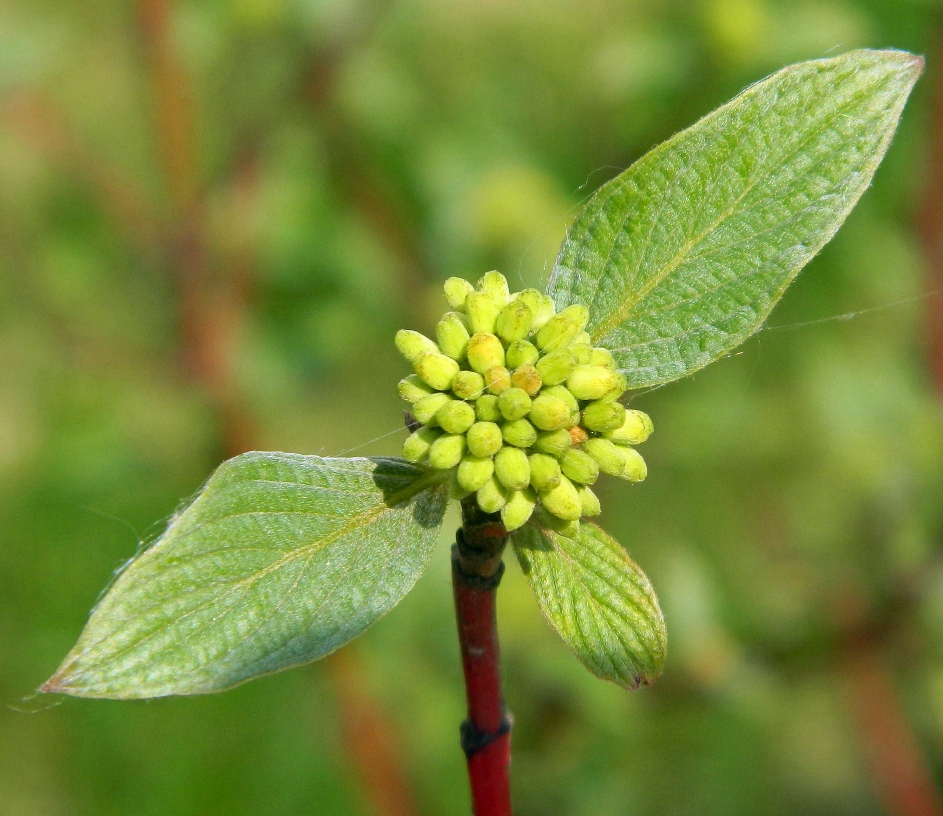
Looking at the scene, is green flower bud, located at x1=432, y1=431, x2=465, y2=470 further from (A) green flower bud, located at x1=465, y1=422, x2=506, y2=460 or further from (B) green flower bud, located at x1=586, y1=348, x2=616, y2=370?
(B) green flower bud, located at x1=586, y1=348, x2=616, y2=370

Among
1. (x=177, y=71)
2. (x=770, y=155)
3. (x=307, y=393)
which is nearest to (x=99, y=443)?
(x=307, y=393)

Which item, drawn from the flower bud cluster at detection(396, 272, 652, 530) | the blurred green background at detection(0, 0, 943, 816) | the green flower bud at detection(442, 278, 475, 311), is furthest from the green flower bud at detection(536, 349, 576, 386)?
the blurred green background at detection(0, 0, 943, 816)

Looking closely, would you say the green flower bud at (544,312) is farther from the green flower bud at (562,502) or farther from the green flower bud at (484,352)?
the green flower bud at (562,502)

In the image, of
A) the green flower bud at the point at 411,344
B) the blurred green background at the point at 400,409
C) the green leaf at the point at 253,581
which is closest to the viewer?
the green leaf at the point at 253,581

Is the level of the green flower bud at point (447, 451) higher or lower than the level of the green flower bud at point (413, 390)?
lower

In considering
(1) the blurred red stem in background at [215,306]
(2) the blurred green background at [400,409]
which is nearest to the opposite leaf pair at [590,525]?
(2) the blurred green background at [400,409]

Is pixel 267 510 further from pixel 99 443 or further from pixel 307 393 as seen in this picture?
pixel 307 393

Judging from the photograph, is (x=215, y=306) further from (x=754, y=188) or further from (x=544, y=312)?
(x=754, y=188)
